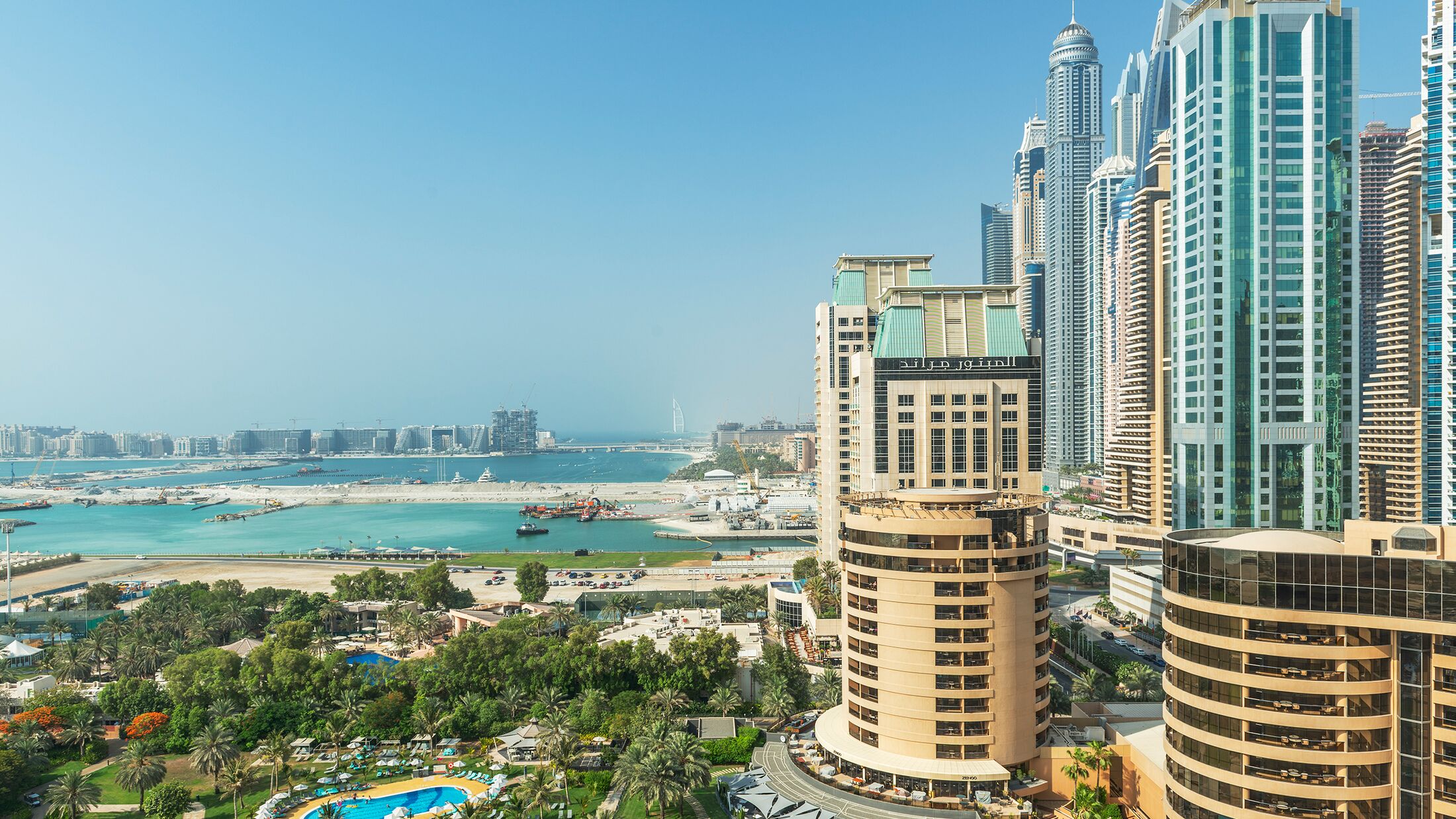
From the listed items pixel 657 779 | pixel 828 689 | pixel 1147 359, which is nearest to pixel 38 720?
pixel 657 779

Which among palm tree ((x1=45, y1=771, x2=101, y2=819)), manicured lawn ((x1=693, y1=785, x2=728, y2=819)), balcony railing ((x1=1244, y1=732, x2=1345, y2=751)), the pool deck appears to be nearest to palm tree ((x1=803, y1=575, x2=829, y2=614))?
manicured lawn ((x1=693, y1=785, x2=728, y2=819))

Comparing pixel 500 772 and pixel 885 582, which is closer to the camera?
pixel 885 582

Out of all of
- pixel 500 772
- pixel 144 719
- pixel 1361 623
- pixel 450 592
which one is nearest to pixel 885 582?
pixel 1361 623

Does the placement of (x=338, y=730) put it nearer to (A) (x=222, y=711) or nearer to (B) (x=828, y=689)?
(A) (x=222, y=711)

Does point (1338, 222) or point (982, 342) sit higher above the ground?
point (1338, 222)

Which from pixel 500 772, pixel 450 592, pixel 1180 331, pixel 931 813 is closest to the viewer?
pixel 931 813

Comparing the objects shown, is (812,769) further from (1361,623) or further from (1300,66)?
(1300,66)
